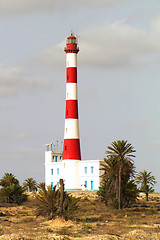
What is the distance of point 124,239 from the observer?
24.5 meters

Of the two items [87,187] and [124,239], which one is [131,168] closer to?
[124,239]

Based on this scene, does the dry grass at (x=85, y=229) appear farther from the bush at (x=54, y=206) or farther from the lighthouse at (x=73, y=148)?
the lighthouse at (x=73, y=148)

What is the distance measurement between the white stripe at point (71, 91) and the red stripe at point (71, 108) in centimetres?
63

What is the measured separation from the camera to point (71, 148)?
6881 centimetres

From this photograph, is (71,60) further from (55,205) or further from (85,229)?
(85,229)

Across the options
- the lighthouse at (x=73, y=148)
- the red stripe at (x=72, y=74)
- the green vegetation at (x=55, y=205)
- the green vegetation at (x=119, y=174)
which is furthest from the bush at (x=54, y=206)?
the red stripe at (x=72, y=74)

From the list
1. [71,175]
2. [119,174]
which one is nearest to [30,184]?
[71,175]

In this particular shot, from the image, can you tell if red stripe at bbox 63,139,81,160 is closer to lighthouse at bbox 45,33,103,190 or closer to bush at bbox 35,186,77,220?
lighthouse at bbox 45,33,103,190

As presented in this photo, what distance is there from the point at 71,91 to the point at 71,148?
879cm

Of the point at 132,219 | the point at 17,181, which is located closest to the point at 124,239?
the point at 132,219

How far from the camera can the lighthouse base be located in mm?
70438

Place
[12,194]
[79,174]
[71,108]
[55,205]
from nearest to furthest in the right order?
[55,205]
[12,194]
[71,108]
[79,174]

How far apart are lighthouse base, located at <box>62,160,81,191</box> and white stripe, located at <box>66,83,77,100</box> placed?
1011 centimetres

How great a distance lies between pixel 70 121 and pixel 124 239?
4473 cm
